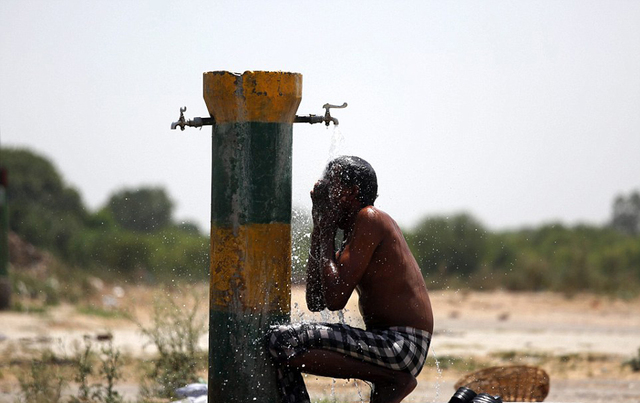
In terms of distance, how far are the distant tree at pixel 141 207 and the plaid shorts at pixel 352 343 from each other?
3282 cm

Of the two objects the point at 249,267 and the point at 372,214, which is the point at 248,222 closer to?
the point at 249,267

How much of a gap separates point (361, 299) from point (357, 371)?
400 mm

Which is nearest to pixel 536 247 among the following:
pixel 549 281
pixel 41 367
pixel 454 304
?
pixel 549 281

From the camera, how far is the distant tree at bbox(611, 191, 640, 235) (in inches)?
2406

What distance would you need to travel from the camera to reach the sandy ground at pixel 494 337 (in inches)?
380

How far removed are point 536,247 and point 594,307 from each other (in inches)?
619

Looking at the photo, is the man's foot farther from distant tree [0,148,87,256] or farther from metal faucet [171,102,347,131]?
distant tree [0,148,87,256]

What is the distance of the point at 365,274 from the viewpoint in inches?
213

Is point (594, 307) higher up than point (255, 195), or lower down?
lower down

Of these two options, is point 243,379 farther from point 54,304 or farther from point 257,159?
point 54,304

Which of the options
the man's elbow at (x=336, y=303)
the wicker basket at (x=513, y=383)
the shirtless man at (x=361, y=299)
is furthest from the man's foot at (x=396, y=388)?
the wicker basket at (x=513, y=383)

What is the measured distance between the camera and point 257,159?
5.34 metres

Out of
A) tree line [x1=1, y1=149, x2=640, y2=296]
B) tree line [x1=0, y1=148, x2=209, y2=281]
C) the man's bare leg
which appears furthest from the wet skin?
tree line [x1=0, y1=148, x2=209, y2=281]

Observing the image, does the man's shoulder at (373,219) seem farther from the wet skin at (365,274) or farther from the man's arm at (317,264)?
the man's arm at (317,264)
